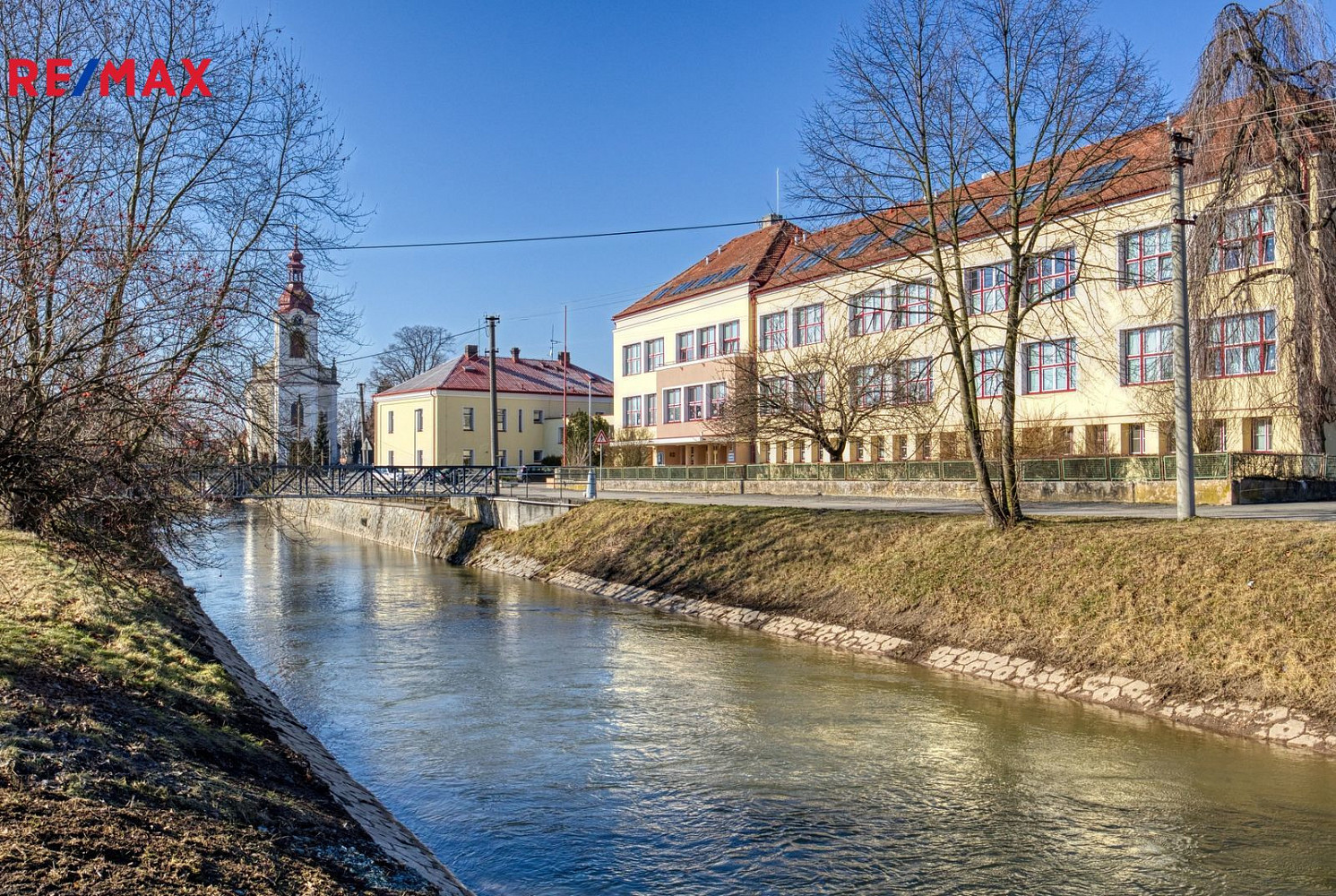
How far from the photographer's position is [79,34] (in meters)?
11.3

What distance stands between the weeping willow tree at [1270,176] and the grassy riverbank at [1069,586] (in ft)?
29.6

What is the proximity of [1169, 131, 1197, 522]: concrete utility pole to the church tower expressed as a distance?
12.5 m

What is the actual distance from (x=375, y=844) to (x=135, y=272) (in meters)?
5.73

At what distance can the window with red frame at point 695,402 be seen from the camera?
52469mm

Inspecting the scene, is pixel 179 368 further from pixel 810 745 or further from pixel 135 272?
pixel 810 745

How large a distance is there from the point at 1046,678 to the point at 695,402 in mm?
40164

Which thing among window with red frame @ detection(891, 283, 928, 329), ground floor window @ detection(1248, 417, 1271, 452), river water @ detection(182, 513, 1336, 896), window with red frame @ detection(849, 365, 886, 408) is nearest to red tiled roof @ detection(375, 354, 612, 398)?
window with red frame @ detection(849, 365, 886, 408)

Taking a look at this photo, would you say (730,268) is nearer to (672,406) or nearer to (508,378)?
(672,406)

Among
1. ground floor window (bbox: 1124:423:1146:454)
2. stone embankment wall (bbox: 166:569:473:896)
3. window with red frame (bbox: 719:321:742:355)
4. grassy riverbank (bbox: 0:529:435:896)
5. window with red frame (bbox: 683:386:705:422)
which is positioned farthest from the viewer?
window with red frame (bbox: 683:386:705:422)

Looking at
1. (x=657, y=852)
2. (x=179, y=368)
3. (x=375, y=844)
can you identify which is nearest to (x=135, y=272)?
(x=179, y=368)

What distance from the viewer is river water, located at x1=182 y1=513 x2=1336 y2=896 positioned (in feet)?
24.6

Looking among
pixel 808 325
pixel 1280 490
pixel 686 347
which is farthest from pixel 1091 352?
pixel 686 347

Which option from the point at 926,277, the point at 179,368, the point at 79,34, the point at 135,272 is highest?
the point at 79,34

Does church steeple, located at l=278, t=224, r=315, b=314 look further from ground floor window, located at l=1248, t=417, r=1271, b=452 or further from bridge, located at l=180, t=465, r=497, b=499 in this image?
ground floor window, located at l=1248, t=417, r=1271, b=452
